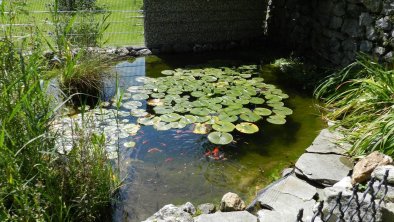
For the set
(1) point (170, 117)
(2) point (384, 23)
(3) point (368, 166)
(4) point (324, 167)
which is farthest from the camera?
(2) point (384, 23)

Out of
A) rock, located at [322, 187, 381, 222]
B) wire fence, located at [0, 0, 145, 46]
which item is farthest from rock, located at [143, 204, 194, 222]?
wire fence, located at [0, 0, 145, 46]

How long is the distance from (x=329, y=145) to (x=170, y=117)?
5.62ft

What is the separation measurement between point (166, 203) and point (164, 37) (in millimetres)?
4544

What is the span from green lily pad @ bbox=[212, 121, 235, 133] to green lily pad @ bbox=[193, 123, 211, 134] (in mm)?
66

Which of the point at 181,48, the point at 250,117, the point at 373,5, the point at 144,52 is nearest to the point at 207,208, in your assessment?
the point at 250,117

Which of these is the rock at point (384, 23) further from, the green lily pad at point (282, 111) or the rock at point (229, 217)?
the rock at point (229, 217)

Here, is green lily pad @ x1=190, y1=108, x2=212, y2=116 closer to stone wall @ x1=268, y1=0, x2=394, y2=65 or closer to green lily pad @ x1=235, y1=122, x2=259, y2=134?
green lily pad @ x1=235, y1=122, x2=259, y2=134

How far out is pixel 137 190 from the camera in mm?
3193

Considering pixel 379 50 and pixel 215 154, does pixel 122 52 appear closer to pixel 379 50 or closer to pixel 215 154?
pixel 215 154

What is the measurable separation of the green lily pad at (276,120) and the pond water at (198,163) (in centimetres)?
5

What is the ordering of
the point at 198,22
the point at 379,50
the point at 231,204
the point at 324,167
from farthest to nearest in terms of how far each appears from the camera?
the point at 198,22, the point at 379,50, the point at 324,167, the point at 231,204

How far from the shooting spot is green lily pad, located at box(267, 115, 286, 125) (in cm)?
436

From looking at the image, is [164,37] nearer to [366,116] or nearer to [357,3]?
[357,3]

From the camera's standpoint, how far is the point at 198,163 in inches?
142
